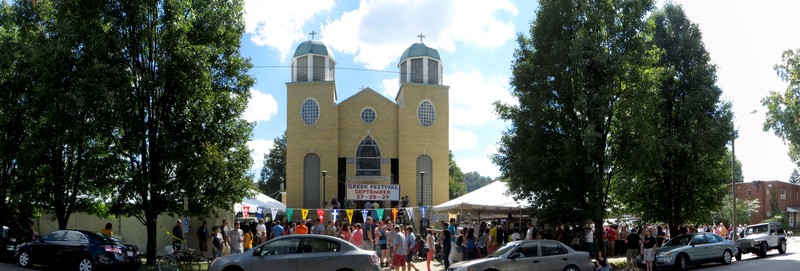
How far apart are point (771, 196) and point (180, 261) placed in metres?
62.9

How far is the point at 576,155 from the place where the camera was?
1838 cm

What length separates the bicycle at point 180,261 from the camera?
16.8 metres

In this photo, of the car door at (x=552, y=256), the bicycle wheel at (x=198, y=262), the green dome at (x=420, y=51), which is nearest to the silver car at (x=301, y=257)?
the car door at (x=552, y=256)

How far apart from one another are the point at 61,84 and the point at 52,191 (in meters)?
4.74

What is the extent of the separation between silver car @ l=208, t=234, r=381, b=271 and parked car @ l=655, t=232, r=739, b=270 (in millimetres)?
10823

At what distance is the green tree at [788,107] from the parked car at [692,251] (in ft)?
31.7

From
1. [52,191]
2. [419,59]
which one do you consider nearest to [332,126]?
[419,59]

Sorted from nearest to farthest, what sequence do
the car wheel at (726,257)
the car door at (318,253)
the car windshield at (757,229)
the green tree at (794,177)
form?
the car door at (318,253) < the car wheel at (726,257) < the car windshield at (757,229) < the green tree at (794,177)

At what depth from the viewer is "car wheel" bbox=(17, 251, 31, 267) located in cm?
1740

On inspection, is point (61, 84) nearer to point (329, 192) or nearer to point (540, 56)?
point (540, 56)

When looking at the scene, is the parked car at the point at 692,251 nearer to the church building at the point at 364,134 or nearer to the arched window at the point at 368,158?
the church building at the point at 364,134

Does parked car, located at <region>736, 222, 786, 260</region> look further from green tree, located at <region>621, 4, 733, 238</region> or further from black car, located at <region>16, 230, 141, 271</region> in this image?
black car, located at <region>16, 230, 141, 271</region>

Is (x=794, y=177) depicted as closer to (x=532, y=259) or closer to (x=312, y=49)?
(x=312, y=49)

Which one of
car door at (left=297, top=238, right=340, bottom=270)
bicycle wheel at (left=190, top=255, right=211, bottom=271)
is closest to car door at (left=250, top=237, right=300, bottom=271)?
car door at (left=297, top=238, right=340, bottom=270)
